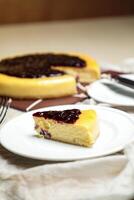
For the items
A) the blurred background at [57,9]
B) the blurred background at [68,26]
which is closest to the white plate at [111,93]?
the blurred background at [68,26]

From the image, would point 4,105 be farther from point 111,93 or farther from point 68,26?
point 68,26

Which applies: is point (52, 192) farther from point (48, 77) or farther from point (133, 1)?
point (133, 1)

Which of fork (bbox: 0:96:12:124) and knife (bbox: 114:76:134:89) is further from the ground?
knife (bbox: 114:76:134:89)

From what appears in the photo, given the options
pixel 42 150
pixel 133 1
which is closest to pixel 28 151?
pixel 42 150

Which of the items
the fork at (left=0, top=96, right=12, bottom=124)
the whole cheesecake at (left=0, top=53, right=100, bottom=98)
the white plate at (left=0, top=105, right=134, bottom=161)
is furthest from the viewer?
the whole cheesecake at (left=0, top=53, right=100, bottom=98)

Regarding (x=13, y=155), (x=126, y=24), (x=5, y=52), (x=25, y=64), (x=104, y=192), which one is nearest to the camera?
(x=104, y=192)

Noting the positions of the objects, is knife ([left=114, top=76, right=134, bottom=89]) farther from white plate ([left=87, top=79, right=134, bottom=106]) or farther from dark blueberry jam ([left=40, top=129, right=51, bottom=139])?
dark blueberry jam ([left=40, top=129, right=51, bottom=139])

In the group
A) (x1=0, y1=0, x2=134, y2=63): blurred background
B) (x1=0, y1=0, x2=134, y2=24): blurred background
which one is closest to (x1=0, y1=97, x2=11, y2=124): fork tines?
(x1=0, y1=0, x2=134, y2=63): blurred background
